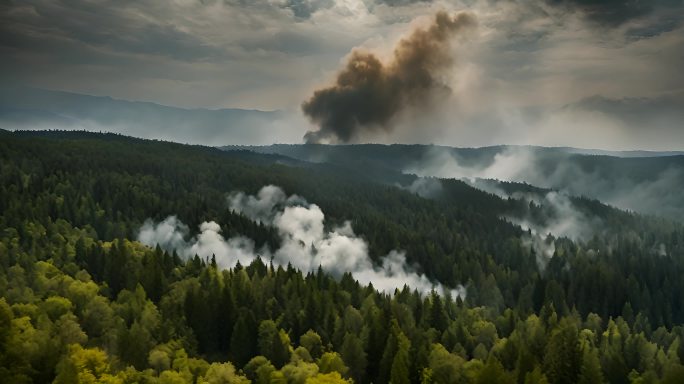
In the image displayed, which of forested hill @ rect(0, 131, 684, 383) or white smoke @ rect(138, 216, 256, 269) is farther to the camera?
white smoke @ rect(138, 216, 256, 269)

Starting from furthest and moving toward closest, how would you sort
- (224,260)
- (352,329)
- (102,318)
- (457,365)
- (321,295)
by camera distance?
(224,260) → (321,295) → (352,329) → (102,318) → (457,365)

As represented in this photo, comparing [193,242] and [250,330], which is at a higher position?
[193,242]

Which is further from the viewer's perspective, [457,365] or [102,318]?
[102,318]

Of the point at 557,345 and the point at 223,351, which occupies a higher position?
the point at 557,345

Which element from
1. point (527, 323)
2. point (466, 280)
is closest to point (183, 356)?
point (527, 323)

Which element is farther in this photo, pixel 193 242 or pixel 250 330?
pixel 193 242

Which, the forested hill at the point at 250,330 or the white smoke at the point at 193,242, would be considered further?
the white smoke at the point at 193,242

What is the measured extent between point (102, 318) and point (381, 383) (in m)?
51.1

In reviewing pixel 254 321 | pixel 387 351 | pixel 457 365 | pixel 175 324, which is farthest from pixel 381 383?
pixel 175 324

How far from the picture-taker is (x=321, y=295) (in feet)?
403

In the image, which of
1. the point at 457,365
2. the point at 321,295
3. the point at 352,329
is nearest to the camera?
the point at 457,365

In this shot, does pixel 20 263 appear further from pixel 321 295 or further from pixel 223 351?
pixel 321 295

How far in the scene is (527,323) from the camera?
128 meters

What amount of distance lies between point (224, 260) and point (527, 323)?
99.6 metres
